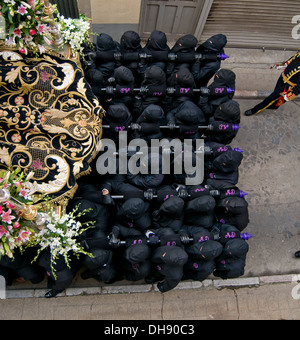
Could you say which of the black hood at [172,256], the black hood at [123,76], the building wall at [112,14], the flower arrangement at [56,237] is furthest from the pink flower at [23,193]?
the building wall at [112,14]

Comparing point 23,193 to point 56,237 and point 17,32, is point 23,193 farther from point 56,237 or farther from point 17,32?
point 17,32

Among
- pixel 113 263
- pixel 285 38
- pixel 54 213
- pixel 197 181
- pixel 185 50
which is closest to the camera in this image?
pixel 54 213

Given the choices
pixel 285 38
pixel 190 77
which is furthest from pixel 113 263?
pixel 285 38

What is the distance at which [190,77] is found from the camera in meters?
5.04

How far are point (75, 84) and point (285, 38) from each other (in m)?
4.98

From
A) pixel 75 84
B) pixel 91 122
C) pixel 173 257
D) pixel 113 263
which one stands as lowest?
pixel 113 263

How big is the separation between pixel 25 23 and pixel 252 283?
15.8 ft

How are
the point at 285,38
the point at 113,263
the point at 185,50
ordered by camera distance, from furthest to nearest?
1. the point at 285,38
2. the point at 185,50
3. the point at 113,263

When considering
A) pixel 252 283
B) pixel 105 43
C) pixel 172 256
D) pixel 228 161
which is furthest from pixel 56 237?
pixel 252 283

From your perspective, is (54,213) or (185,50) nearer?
(54,213)

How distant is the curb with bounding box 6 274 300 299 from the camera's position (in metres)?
4.93

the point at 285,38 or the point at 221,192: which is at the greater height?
the point at 285,38

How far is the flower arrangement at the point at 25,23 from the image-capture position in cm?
379

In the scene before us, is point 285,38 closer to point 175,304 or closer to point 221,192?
point 221,192
